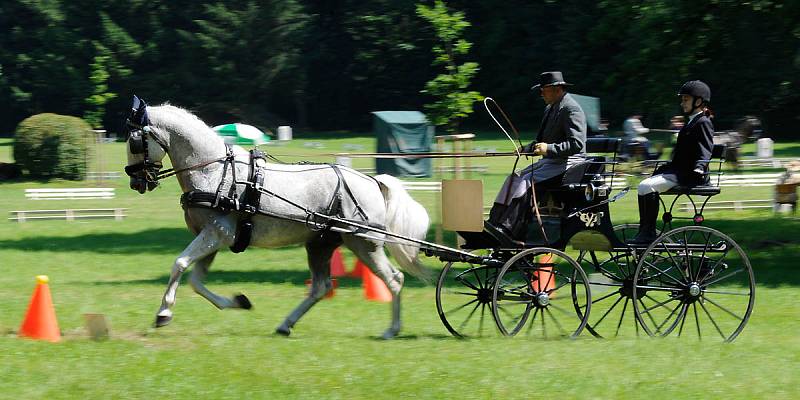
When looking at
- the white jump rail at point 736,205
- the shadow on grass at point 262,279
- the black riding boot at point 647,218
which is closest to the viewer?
the black riding boot at point 647,218

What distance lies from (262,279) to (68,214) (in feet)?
34.1

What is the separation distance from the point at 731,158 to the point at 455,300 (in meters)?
21.0

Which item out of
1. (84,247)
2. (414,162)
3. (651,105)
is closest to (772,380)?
(651,105)

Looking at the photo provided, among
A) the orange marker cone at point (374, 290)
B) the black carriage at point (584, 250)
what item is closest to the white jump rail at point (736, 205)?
the orange marker cone at point (374, 290)

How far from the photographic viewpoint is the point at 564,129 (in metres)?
9.66

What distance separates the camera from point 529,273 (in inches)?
387

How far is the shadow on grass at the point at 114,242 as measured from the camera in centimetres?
1938

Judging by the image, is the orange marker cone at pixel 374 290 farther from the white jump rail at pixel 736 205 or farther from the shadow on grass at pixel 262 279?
the white jump rail at pixel 736 205

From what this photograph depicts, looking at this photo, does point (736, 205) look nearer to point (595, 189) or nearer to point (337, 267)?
point (337, 267)

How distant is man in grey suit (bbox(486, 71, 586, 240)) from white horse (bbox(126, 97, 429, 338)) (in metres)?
0.99

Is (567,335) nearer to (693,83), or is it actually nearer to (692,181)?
(692,181)

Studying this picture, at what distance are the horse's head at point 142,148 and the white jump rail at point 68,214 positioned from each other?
14.8 m

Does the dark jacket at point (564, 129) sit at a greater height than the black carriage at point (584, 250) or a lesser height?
greater

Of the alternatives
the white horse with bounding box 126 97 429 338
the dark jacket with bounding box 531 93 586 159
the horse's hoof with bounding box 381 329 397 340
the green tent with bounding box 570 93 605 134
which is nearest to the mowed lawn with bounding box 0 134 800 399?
the horse's hoof with bounding box 381 329 397 340
